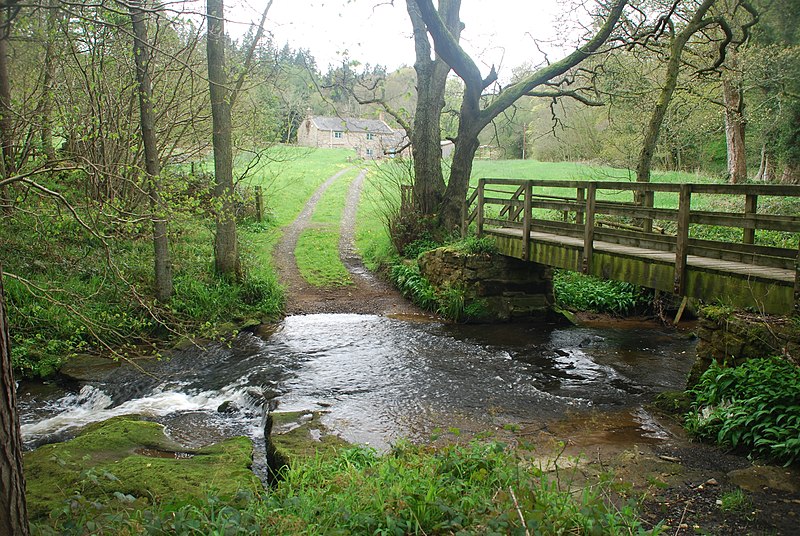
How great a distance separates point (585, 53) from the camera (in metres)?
14.1

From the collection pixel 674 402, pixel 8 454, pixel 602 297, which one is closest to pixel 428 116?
pixel 602 297

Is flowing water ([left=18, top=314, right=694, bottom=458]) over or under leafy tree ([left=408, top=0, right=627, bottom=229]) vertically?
under

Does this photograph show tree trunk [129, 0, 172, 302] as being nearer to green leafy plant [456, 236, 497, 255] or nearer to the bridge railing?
green leafy plant [456, 236, 497, 255]

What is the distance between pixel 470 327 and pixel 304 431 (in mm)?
6382

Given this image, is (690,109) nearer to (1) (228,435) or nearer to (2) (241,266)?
(2) (241,266)

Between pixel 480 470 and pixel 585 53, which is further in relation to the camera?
pixel 585 53

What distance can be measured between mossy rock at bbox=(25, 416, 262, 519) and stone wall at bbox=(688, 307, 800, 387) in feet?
17.8

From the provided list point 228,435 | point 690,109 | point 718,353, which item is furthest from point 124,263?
point 690,109

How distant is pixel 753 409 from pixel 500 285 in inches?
289

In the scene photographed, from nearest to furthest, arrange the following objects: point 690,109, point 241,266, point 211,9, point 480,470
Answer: point 480,470 < point 211,9 < point 241,266 < point 690,109

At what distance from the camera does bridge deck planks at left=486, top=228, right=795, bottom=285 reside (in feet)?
23.1

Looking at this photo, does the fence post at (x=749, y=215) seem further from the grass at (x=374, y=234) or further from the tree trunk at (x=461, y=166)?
the grass at (x=374, y=234)

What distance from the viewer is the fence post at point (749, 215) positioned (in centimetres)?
696

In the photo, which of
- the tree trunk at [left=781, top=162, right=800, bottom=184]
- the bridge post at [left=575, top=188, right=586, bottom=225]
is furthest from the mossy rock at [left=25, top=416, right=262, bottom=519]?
the tree trunk at [left=781, top=162, right=800, bottom=184]
